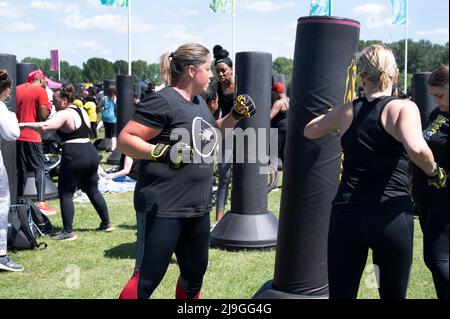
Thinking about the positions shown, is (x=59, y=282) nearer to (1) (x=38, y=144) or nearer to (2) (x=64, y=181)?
(2) (x=64, y=181)

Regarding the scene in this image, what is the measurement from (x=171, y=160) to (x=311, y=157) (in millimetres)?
1092

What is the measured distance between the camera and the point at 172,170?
3.01 meters

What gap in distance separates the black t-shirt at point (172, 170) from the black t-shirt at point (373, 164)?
82cm

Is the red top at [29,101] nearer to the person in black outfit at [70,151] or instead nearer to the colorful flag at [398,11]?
the person in black outfit at [70,151]

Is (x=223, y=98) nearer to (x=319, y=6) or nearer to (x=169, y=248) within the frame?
(x=169, y=248)

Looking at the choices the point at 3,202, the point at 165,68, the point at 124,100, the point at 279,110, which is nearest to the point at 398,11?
the point at 279,110

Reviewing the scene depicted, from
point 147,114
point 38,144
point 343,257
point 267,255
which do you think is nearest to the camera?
point 343,257

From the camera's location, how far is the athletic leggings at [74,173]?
593 centimetres

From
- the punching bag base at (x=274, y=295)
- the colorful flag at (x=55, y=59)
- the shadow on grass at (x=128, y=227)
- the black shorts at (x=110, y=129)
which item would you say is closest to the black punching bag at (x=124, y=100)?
the shadow on grass at (x=128, y=227)

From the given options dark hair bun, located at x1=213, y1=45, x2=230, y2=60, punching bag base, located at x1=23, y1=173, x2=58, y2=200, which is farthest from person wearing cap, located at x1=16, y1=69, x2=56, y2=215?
dark hair bun, located at x1=213, y1=45, x2=230, y2=60

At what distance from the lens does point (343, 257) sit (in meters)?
2.78

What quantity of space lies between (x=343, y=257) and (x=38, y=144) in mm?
6008

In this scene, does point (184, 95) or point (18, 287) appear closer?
point (184, 95)

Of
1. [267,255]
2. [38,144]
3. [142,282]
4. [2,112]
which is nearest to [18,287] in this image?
[2,112]
